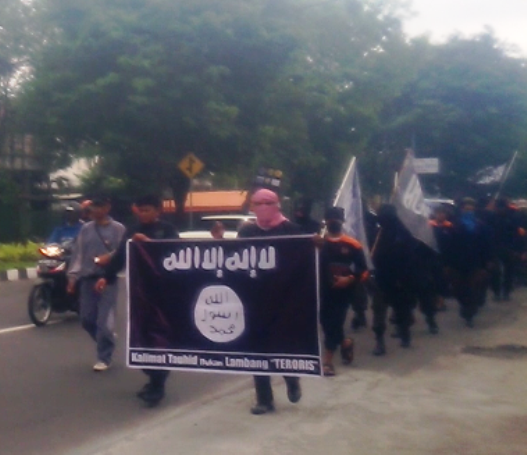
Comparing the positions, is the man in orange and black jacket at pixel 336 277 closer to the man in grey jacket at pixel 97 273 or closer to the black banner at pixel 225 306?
the black banner at pixel 225 306

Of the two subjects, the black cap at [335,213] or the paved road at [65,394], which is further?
the black cap at [335,213]

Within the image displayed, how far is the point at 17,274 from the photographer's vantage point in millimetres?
22000

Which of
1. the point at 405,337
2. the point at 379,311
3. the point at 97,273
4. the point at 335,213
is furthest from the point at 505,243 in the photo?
the point at 97,273

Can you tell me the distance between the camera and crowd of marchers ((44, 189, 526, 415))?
25.5 feet

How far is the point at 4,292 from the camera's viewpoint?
18062mm

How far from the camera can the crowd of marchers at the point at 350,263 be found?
7758 millimetres

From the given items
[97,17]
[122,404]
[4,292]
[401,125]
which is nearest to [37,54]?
[97,17]

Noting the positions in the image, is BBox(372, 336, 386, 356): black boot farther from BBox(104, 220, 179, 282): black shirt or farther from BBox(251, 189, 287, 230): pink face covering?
BBox(251, 189, 287, 230): pink face covering

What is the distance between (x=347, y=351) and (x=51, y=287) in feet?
16.8

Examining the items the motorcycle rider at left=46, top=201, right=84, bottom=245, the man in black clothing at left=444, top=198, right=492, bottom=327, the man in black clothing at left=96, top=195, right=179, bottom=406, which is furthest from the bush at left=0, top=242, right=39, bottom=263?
the man in black clothing at left=96, top=195, right=179, bottom=406

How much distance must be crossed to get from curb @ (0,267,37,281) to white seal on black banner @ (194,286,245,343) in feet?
51.0

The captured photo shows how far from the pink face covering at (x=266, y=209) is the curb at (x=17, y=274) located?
15589 millimetres

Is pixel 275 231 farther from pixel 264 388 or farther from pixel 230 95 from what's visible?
pixel 230 95

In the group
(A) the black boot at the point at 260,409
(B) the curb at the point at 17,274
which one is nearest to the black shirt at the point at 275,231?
(A) the black boot at the point at 260,409
